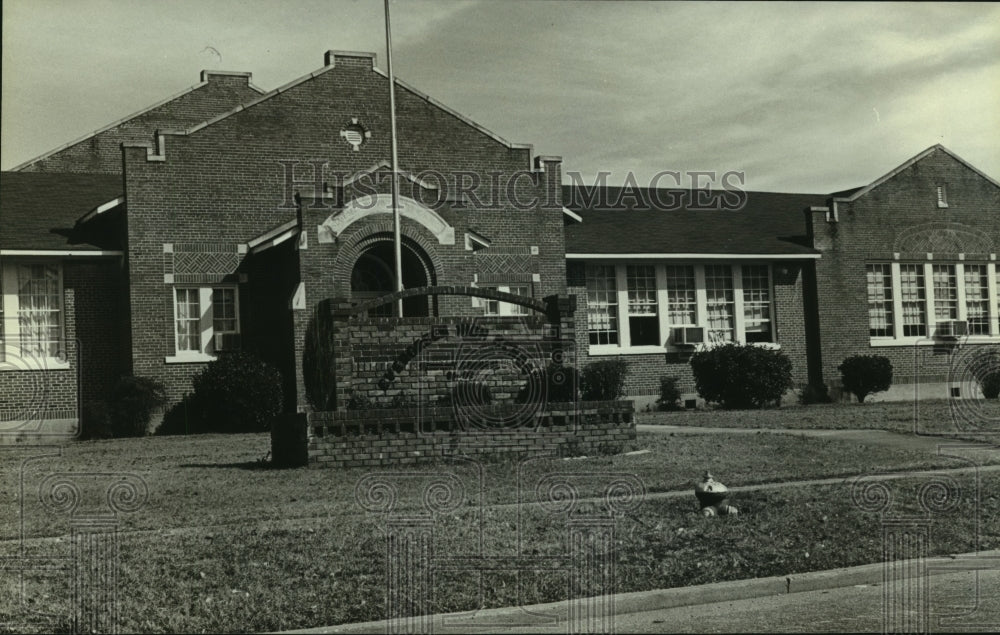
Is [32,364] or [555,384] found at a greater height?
[32,364]

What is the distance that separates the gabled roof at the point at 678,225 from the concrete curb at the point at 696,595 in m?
18.0

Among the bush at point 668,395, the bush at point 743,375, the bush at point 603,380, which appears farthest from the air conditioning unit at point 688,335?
the bush at point 603,380

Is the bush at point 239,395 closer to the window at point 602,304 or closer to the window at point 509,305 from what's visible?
the window at point 509,305

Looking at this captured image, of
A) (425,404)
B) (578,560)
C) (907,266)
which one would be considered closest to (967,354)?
(907,266)

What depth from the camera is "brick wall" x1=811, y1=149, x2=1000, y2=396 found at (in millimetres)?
29078

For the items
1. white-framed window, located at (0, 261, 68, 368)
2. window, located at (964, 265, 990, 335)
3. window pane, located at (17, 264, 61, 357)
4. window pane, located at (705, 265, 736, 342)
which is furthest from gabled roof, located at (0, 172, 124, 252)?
window, located at (964, 265, 990, 335)

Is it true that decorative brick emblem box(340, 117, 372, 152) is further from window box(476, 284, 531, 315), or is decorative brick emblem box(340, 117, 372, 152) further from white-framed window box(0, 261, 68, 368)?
white-framed window box(0, 261, 68, 368)

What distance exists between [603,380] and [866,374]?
7566 millimetres

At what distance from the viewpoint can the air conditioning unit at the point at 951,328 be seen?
3006 centimetres

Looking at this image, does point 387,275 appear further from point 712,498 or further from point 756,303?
point 712,498

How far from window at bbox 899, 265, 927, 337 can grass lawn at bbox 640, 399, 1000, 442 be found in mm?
4888

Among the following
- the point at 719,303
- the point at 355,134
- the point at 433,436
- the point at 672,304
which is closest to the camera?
the point at 433,436

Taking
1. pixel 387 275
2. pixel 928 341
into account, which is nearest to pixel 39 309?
pixel 387 275

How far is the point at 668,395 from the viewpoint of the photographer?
2708 cm
